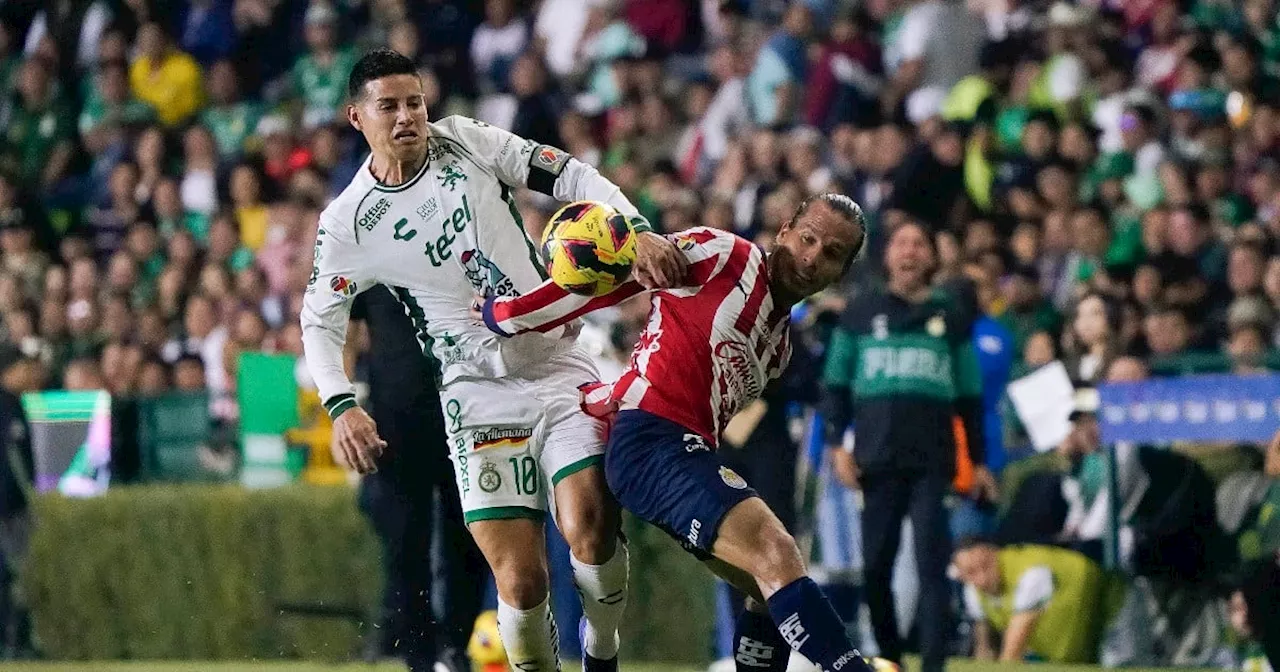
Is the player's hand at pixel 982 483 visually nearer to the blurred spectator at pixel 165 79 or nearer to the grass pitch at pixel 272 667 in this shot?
the grass pitch at pixel 272 667

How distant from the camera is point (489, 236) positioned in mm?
8047

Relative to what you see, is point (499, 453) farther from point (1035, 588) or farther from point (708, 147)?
point (708, 147)

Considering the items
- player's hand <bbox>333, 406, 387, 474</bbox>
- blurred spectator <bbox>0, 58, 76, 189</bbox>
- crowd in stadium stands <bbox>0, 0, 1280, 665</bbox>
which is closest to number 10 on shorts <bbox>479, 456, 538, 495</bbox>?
player's hand <bbox>333, 406, 387, 474</bbox>

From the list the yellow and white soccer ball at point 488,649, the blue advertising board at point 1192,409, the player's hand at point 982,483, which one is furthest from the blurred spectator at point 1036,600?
the yellow and white soccer ball at point 488,649

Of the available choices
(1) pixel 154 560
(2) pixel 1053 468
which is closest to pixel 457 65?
(1) pixel 154 560

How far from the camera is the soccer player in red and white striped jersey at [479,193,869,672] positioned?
7.09 metres

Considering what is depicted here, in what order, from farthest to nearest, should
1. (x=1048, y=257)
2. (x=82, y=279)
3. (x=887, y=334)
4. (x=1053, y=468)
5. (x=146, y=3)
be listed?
(x=146, y=3), (x=82, y=279), (x=1048, y=257), (x=1053, y=468), (x=887, y=334)

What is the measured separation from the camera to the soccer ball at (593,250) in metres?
7.25

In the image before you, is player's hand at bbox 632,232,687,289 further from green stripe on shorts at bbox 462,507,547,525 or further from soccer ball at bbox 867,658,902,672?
soccer ball at bbox 867,658,902,672

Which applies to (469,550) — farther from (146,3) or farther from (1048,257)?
(146,3)

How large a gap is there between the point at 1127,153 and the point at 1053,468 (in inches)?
106

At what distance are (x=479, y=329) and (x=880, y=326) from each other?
3.22m

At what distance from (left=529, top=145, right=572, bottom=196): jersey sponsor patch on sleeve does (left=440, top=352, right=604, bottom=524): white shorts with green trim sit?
64 cm

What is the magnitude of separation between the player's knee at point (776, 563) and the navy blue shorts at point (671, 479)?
0.17 meters
